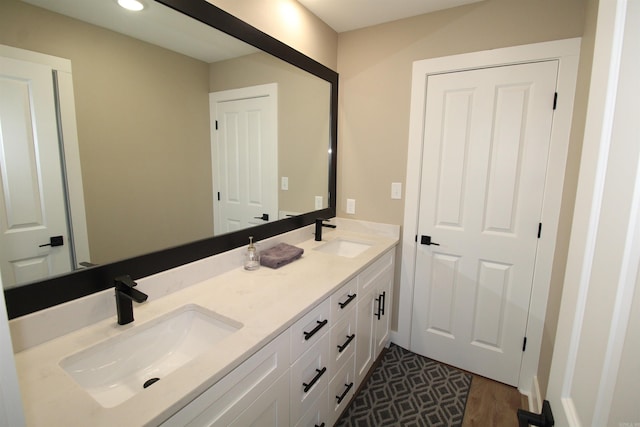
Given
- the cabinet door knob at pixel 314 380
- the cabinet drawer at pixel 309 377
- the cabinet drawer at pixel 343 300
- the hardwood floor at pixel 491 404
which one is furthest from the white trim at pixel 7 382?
the hardwood floor at pixel 491 404

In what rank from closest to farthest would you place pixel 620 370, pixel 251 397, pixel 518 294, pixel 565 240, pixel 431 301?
pixel 620 370 < pixel 251 397 < pixel 565 240 < pixel 518 294 < pixel 431 301

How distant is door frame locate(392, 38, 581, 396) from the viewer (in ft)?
5.52

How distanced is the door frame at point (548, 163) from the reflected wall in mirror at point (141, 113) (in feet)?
3.59

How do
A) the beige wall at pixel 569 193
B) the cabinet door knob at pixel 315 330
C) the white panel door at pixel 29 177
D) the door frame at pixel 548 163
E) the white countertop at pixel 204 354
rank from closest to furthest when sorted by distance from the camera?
the white countertop at pixel 204 354 < the white panel door at pixel 29 177 < the cabinet door knob at pixel 315 330 < the beige wall at pixel 569 193 < the door frame at pixel 548 163

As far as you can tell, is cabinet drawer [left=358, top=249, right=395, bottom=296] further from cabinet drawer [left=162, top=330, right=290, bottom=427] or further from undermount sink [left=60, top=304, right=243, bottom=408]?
undermount sink [left=60, top=304, right=243, bottom=408]

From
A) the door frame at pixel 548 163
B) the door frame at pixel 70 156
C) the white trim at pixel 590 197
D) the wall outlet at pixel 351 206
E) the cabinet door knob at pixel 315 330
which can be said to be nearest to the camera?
the white trim at pixel 590 197

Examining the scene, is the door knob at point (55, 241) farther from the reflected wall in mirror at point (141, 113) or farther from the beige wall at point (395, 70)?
the beige wall at point (395, 70)

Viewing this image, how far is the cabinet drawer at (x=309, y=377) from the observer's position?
1199mm

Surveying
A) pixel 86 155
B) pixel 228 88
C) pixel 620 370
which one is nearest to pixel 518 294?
pixel 620 370

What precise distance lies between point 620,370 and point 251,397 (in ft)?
3.06

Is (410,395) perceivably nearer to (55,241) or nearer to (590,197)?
(590,197)

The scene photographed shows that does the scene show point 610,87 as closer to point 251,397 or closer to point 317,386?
point 251,397

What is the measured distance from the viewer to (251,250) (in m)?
1.60

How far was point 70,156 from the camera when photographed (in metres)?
1.03
